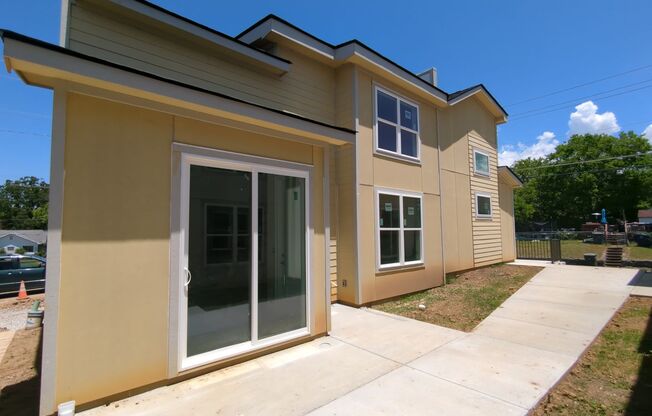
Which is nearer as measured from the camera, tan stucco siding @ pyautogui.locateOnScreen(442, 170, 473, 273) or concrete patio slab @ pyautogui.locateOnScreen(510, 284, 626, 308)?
concrete patio slab @ pyautogui.locateOnScreen(510, 284, 626, 308)

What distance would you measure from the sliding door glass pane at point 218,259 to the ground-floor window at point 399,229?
4176 mm

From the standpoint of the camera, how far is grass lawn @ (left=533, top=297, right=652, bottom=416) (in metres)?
3.37

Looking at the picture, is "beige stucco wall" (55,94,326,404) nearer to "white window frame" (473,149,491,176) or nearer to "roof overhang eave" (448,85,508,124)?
"roof overhang eave" (448,85,508,124)

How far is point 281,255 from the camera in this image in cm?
483

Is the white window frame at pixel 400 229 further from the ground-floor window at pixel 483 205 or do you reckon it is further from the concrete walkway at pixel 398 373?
the ground-floor window at pixel 483 205

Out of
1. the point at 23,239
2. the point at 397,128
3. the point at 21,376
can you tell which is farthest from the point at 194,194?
the point at 23,239

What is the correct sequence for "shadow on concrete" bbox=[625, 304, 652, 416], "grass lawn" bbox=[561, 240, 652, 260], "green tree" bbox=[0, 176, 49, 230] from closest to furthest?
1. "shadow on concrete" bbox=[625, 304, 652, 416]
2. "grass lawn" bbox=[561, 240, 652, 260]
3. "green tree" bbox=[0, 176, 49, 230]

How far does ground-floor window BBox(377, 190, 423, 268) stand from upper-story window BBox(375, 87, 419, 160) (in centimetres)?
118

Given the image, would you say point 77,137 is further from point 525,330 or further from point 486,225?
point 486,225

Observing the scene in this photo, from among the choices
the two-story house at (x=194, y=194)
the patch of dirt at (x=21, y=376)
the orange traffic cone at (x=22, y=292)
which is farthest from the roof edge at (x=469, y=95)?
the orange traffic cone at (x=22, y=292)

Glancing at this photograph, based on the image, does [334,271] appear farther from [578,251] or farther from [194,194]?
[578,251]

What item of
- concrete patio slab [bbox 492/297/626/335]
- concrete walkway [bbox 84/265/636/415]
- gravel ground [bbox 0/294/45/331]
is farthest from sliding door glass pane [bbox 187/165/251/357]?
gravel ground [bbox 0/294/45/331]

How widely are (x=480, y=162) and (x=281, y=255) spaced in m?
10.6

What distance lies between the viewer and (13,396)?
381 centimetres
